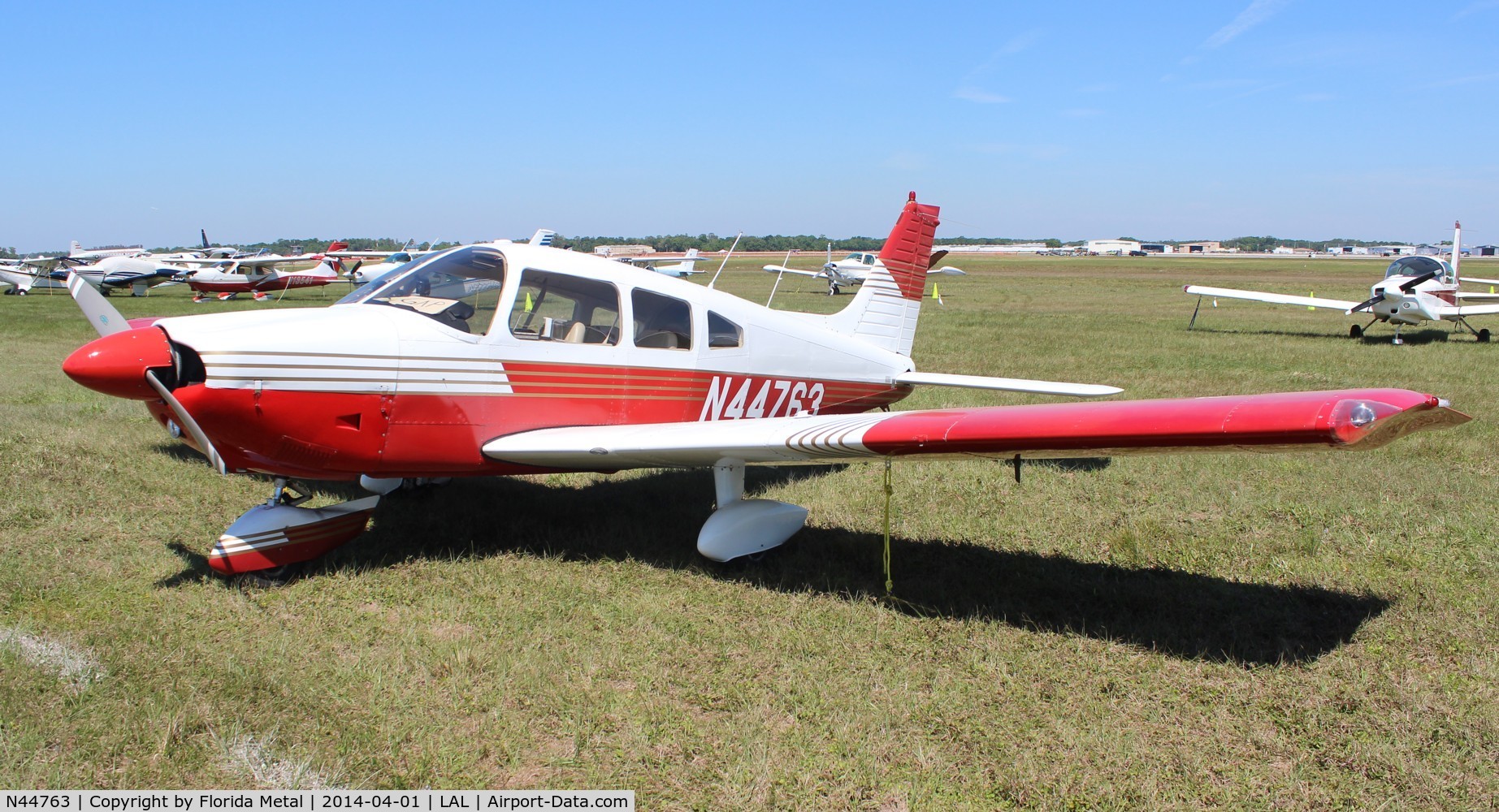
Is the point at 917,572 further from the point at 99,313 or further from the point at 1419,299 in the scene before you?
the point at 1419,299

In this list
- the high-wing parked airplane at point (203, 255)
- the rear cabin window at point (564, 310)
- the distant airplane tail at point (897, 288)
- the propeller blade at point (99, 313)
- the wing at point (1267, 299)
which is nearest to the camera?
the propeller blade at point (99, 313)

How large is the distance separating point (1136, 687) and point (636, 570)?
2732 mm

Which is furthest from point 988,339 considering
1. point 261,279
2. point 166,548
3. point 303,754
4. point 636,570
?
point 261,279

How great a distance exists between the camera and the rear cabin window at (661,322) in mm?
5977

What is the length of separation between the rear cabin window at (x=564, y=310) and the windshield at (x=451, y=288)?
16 centimetres

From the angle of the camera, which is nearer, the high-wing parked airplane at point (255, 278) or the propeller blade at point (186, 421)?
the propeller blade at point (186, 421)

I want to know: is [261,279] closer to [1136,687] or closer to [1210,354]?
[1210,354]

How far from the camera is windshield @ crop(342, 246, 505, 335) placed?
5.32 metres

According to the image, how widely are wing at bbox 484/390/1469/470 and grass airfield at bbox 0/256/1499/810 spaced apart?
0.74m

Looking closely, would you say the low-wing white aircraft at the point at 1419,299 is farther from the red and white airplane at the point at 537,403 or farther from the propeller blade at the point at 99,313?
the propeller blade at the point at 99,313

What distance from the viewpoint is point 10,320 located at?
71.3 ft

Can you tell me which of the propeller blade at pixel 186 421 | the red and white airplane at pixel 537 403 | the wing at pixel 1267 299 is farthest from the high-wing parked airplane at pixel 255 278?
the propeller blade at pixel 186 421

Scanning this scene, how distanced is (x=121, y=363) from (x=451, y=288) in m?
1.71

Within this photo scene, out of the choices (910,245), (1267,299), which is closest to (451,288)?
(910,245)
